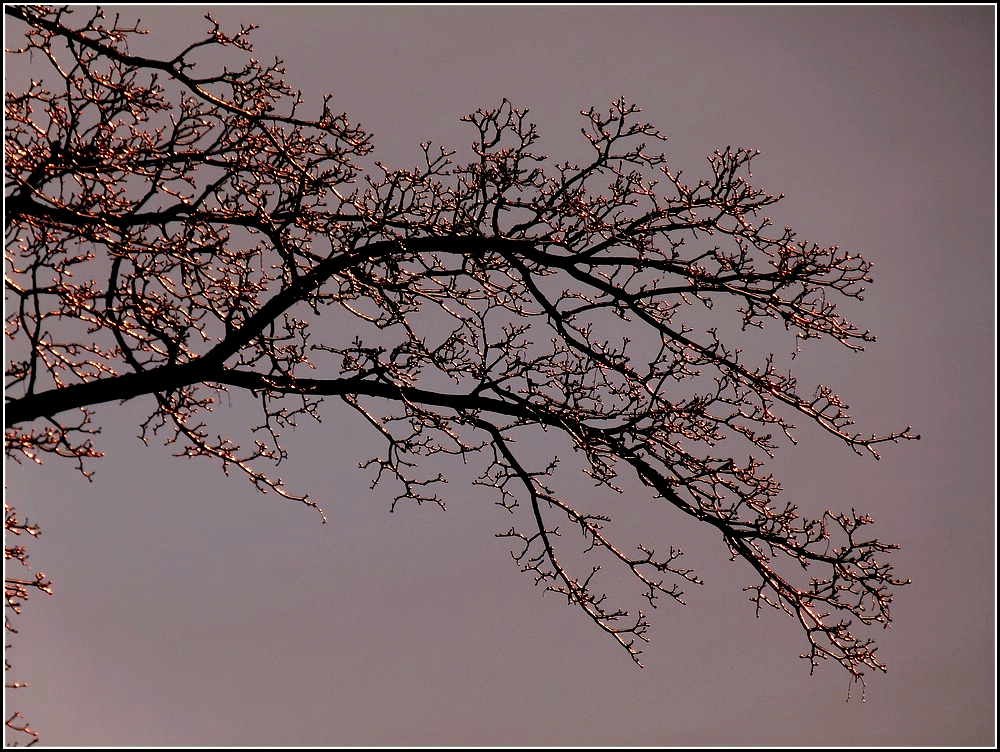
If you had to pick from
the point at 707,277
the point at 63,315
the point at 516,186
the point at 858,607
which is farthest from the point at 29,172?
the point at 858,607

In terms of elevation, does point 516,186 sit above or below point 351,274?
above

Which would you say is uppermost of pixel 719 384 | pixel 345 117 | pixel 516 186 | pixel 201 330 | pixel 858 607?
pixel 345 117

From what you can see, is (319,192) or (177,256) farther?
(319,192)

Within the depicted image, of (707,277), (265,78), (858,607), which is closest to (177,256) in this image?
(265,78)

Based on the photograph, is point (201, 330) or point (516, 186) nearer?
→ point (516, 186)

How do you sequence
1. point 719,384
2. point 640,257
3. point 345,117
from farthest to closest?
1. point 345,117
2. point 719,384
3. point 640,257

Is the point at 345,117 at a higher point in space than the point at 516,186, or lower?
higher

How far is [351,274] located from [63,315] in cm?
242

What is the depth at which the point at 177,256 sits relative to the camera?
27.4 feet

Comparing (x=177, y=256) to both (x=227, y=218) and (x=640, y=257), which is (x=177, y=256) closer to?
(x=227, y=218)

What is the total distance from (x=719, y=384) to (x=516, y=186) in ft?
7.49

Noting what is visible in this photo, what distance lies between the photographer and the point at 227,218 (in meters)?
8.60

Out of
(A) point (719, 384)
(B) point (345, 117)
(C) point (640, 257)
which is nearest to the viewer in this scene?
(C) point (640, 257)

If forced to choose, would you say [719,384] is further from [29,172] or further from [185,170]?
[29,172]
